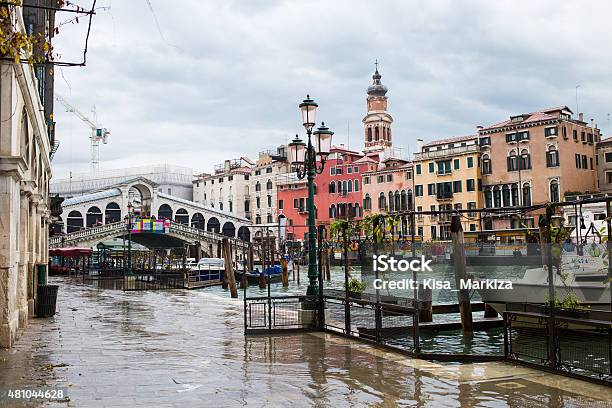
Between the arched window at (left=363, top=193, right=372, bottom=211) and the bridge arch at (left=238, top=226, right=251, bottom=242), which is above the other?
the arched window at (left=363, top=193, right=372, bottom=211)

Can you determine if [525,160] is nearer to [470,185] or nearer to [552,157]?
[552,157]

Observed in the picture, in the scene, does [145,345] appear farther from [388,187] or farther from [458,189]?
[388,187]

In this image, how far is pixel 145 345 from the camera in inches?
458

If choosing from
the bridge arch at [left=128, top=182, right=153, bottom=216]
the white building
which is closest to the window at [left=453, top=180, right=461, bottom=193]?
the white building

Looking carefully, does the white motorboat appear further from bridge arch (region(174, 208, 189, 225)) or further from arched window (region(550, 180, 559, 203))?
bridge arch (region(174, 208, 189, 225))

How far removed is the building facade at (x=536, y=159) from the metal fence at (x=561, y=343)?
45.8 meters

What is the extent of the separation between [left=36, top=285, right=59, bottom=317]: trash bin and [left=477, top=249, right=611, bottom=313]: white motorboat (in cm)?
1121

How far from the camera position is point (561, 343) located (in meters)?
8.58

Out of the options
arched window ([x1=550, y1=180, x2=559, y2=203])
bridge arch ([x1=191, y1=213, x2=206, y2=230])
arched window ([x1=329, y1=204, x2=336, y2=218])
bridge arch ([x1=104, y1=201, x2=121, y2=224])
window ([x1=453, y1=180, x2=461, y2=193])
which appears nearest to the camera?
arched window ([x1=550, y1=180, x2=559, y2=203])

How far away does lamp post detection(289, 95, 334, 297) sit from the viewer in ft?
44.6

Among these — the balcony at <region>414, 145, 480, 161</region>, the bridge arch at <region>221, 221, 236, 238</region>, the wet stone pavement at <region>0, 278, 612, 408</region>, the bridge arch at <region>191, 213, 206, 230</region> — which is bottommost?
the wet stone pavement at <region>0, 278, 612, 408</region>

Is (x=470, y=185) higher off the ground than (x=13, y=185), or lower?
higher

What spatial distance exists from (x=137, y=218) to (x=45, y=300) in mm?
44003

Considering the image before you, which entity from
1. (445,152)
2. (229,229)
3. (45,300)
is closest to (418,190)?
(445,152)
